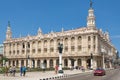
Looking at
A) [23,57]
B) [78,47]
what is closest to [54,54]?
[78,47]

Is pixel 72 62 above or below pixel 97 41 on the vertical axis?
below

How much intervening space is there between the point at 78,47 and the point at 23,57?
88.7 feet

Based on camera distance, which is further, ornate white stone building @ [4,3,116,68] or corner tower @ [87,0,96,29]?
corner tower @ [87,0,96,29]

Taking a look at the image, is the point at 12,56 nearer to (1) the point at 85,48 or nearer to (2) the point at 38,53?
(2) the point at 38,53

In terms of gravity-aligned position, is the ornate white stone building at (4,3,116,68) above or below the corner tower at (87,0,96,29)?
below

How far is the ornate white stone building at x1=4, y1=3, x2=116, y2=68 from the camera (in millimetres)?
84625

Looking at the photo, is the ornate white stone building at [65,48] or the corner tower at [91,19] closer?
the ornate white stone building at [65,48]

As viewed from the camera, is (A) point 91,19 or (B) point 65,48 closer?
(A) point 91,19

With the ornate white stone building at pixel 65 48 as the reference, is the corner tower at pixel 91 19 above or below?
above

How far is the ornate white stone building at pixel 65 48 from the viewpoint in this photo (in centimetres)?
8462

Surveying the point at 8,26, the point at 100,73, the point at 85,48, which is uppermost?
the point at 8,26

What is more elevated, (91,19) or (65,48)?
(91,19)

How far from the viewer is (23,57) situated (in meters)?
106

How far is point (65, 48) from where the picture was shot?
302 ft
